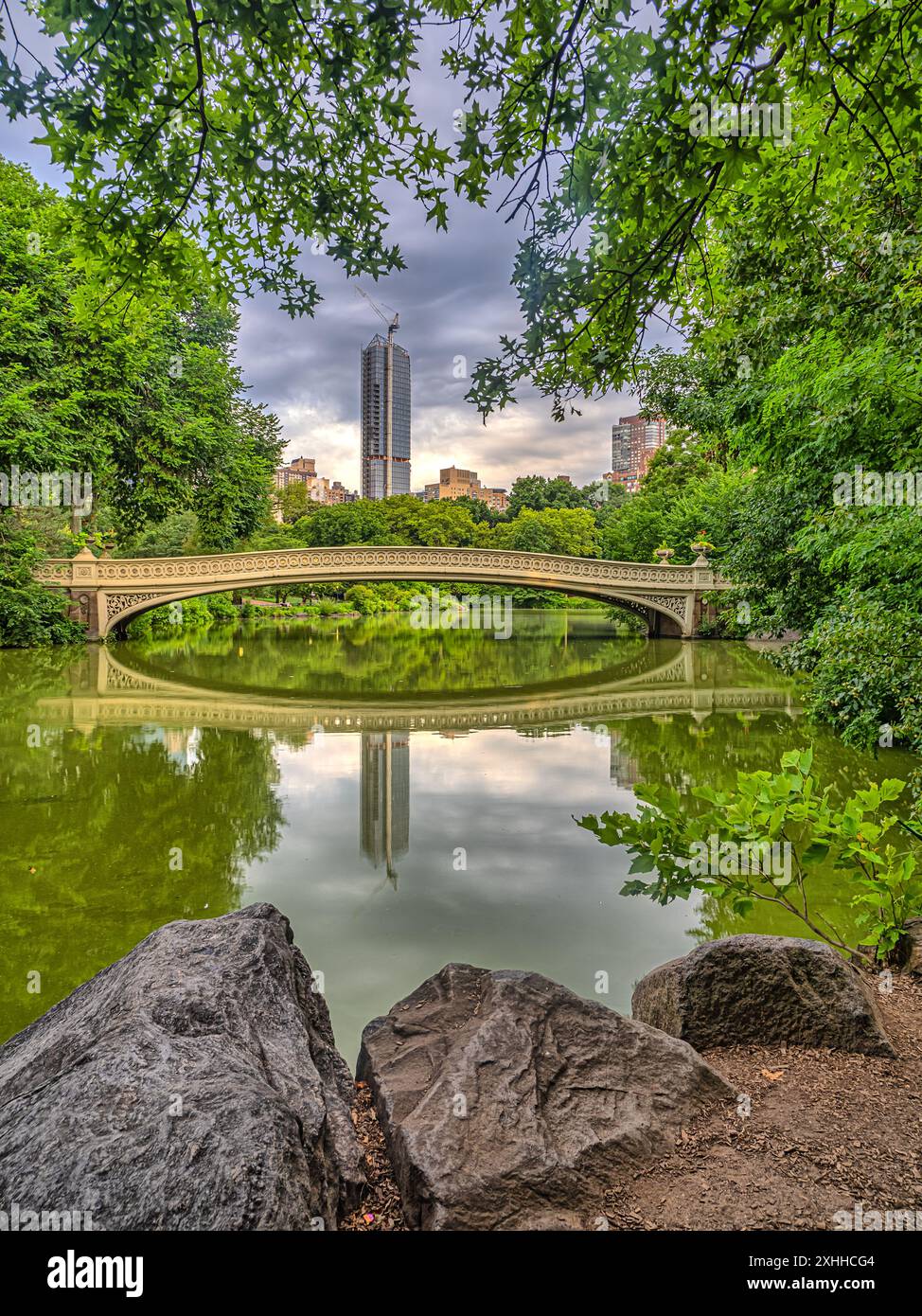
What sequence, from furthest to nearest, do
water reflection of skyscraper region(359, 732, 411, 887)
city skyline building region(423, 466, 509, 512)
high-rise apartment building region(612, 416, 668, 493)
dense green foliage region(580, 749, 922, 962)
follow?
high-rise apartment building region(612, 416, 668, 493) < city skyline building region(423, 466, 509, 512) < water reflection of skyscraper region(359, 732, 411, 887) < dense green foliage region(580, 749, 922, 962)

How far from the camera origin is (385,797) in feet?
21.4

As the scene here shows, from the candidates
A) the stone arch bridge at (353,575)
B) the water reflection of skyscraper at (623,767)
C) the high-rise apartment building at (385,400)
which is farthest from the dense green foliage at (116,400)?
the high-rise apartment building at (385,400)

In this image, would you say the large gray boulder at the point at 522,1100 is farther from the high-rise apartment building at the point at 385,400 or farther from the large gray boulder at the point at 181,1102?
the high-rise apartment building at the point at 385,400

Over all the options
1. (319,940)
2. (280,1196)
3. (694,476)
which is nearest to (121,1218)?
(280,1196)

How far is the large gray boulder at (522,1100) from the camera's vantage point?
1.51 m

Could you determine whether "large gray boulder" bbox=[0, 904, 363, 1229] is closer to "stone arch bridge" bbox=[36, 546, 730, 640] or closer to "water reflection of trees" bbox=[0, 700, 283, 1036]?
"water reflection of trees" bbox=[0, 700, 283, 1036]

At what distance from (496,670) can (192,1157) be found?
1472 cm

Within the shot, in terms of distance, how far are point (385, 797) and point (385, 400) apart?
50.5 meters

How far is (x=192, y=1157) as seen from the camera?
46.3 inches

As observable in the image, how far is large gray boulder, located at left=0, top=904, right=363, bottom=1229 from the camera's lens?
1.15m

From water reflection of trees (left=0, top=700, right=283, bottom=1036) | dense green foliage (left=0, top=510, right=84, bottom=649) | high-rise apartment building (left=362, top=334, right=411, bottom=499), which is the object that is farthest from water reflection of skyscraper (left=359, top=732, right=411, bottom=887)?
high-rise apartment building (left=362, top=334, right=411, bottom=499)

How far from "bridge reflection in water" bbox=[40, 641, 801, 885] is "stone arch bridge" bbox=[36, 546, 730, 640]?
6236mm

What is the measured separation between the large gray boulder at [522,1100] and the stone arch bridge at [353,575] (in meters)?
18.4
